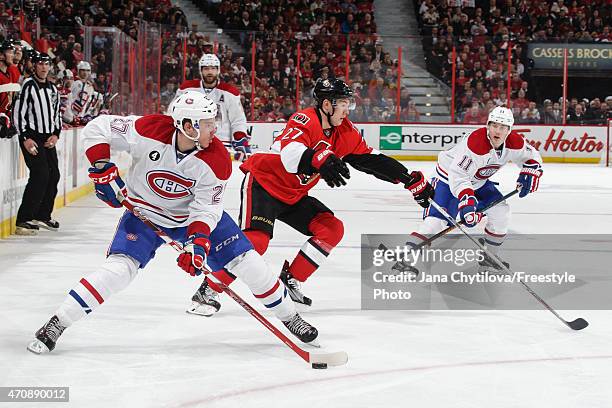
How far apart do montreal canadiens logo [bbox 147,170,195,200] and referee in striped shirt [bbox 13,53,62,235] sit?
335 centimetres

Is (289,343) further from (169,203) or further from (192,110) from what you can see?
(192,110)

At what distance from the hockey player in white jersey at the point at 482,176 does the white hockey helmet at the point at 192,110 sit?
6.40 feet

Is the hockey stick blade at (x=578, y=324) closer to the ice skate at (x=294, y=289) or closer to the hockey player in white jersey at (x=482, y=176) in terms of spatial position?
the hockey player in white jersey at (x=482, y=176)

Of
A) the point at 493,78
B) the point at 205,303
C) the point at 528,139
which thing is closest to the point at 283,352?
the point at 205,303

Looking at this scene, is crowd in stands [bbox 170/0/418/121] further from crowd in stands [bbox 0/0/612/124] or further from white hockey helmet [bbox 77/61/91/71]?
white hockey helmet [bbox 77/61/91/71]

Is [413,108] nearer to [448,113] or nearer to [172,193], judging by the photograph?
[448,113]

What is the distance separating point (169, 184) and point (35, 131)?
3462 millimetres

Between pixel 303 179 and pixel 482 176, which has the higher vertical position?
pixel 303 179

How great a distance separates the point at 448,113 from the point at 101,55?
656 centimetres

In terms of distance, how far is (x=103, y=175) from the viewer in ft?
11.7

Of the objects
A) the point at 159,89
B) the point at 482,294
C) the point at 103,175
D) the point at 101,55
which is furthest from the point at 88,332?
the point at 159,89

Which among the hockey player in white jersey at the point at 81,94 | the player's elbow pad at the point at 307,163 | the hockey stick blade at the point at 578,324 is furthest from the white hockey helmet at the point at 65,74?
the hockey stick blade at the point at 578,324

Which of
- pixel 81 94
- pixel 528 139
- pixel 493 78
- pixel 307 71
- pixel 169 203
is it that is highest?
pixel 169 203

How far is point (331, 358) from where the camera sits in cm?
344
